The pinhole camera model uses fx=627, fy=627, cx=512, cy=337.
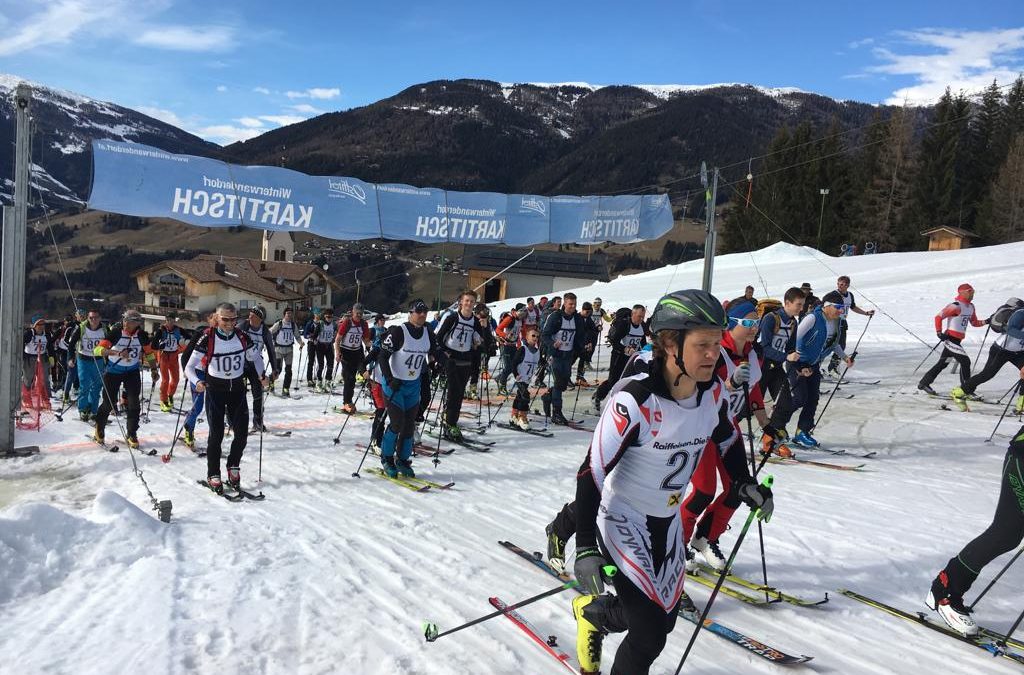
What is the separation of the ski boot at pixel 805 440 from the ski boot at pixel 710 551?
208 inches

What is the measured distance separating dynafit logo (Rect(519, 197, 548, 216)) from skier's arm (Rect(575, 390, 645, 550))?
1762 centimetres

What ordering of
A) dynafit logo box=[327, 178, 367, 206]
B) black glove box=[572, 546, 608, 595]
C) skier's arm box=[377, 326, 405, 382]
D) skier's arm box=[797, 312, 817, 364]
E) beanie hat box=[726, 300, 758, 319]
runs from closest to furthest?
black glove box=[572, 546, 608, 595]
beanie hat box=[726, 300, 758, 319]
skier's arm box=[377, 326, 405, 382]
skier's arm box=[797, 312, 817, 364]
dynafit logo box=[327, 178, 367, 206]

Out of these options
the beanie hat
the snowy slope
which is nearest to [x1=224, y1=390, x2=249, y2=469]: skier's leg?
the snowy slope

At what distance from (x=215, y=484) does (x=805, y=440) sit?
815 cm

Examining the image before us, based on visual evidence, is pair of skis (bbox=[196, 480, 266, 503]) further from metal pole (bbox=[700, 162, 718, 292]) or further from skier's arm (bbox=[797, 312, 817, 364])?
metal pole (bbox=[700, 162, 718, 292])

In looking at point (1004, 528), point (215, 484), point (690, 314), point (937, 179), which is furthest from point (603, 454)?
point (937, 179)

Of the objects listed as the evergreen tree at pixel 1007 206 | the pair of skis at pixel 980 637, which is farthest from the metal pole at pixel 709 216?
the evergreen tree at pixel 1007 206

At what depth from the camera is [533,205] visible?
1994 cm

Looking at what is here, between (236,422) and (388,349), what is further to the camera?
(388,349)

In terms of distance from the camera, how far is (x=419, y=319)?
799 centimetres

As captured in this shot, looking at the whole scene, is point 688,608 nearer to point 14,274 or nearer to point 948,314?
point 14,274

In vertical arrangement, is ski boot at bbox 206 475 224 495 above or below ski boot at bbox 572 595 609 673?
below

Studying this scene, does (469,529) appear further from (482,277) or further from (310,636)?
(482,277)

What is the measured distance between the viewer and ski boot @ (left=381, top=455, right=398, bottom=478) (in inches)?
310
